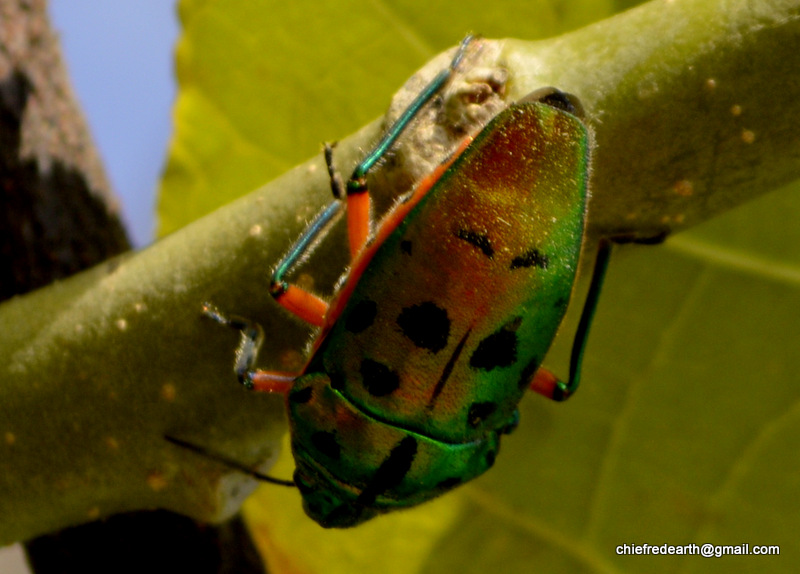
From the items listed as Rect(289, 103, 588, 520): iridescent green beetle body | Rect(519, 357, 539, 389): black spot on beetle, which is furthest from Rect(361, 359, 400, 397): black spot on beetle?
Rect(519, 357, 539, 389): black spot on beetle

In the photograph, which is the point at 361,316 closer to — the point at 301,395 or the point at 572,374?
the point at 301,395

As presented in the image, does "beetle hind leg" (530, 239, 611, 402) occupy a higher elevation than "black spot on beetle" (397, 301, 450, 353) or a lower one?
lower

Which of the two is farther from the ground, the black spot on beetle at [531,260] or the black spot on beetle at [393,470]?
the black spot on beetle at [531,260]

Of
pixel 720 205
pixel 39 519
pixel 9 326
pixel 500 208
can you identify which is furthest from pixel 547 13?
pixel 39 519

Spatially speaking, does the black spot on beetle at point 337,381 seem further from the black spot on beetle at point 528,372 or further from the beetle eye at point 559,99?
the beetle eye at point 559,99

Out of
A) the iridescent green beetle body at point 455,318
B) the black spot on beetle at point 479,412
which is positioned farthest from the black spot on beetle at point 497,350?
the black spot on beetle at point 479,412

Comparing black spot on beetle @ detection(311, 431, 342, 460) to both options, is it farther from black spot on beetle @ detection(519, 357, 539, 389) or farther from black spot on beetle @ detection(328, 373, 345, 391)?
black spot on beetle @ detection(519, 357, 539, 389)

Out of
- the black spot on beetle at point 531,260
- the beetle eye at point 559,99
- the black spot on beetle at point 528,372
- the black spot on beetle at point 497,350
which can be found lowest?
the black spot on beetle at point 528,372
